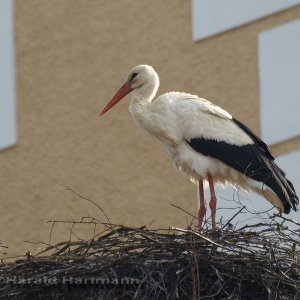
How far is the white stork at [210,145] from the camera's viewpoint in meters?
14.3

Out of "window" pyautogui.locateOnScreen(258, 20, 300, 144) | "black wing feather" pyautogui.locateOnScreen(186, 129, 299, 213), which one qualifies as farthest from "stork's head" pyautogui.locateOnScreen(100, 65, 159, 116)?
"window" pyautogui.locateOnScreen(258, 20, 300, 144)

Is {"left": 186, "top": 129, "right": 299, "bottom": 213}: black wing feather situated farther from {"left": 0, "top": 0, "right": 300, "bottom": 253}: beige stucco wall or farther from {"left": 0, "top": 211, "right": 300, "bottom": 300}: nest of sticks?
{"left": 0, "top": 0, "right": 300, "bottom": 253}: beige stucco wall

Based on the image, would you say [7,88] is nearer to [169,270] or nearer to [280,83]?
[280,83]

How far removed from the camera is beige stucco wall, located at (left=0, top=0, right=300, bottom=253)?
16.2 meters

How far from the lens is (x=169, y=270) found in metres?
12.6

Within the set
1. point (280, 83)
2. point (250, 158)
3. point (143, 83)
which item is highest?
point (143, 83)

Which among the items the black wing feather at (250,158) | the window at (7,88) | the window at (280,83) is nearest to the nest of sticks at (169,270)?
the black wing feather at (250,158)

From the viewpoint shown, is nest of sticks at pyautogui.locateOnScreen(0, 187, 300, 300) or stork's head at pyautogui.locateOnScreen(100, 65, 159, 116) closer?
nest of sticks at pyautogui.locateOnScreen(0, 187, 300, 300)

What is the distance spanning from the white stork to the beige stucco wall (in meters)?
1.69

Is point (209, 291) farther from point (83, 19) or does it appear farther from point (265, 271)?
point (83, 19)

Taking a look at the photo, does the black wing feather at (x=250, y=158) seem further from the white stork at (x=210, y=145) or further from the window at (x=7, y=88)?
the window at (x=7, y=88)

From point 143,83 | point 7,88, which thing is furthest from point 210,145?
point 7,88

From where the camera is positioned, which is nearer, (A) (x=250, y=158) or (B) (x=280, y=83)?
(A) (x=250, y=158)

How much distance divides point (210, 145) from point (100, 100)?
240 cm
